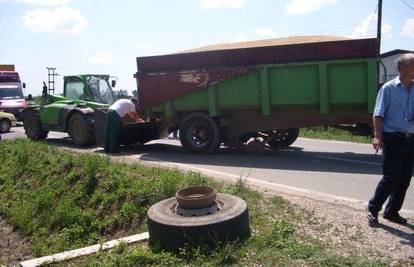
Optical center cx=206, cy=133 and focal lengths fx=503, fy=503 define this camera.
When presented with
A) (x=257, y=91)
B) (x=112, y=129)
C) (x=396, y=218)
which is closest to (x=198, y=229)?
Result: (x=396, y=218)

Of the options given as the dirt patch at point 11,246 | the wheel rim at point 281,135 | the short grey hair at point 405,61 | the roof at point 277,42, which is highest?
the roof at point 277,42

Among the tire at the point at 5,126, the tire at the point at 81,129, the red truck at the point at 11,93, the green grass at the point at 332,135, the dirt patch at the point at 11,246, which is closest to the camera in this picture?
the dirt patch at the point at 11,246

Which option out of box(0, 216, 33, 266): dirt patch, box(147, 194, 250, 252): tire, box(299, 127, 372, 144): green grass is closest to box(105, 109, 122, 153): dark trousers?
box(0, 216, 33, 266): dirt patch

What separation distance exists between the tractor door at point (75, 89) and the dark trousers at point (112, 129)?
131 inches

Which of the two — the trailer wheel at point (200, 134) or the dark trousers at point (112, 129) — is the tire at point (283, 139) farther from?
the dark trousers at point (112, 129)

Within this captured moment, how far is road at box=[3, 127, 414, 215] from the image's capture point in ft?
26.0

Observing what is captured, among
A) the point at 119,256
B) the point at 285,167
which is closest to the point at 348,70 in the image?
Answer: the point at 285,167

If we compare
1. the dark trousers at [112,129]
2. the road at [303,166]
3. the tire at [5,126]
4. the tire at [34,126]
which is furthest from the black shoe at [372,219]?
the tire at [5,126]

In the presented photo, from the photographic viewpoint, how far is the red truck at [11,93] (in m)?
26.1

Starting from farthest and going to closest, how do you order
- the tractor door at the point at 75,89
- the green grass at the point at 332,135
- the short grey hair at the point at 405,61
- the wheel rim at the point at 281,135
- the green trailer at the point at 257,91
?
the tractor door at the point at 75,89, the green grass at the point at 332,135, the wheel rim at the point at 281,135, the green trailer at the point at 257,91, the short grey hair at the point at 405,61

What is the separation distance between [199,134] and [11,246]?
221 inches

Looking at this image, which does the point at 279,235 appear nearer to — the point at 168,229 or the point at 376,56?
the point at 168,229

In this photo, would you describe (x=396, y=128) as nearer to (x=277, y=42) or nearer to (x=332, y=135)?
(x=277, y=42)

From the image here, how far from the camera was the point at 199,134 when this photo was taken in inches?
493
